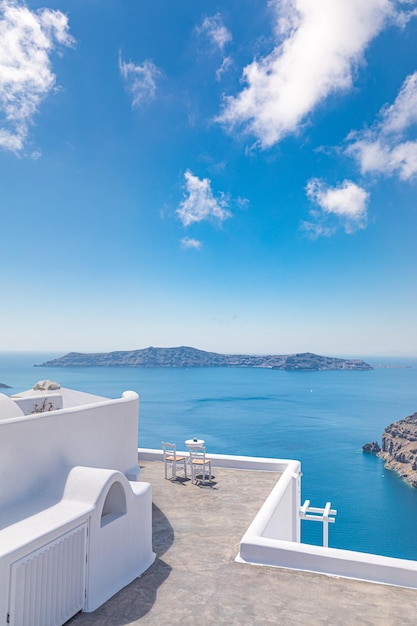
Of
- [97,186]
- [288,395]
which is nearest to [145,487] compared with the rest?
[97,186]

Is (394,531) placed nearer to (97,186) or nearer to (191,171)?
(191,171)

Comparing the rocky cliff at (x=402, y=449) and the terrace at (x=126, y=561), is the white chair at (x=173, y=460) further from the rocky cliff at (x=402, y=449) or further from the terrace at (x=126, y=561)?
the rocky cliff at (x=402, y=449)

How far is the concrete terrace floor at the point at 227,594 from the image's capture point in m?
4.53

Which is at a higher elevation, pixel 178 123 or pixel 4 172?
pixel 178 123

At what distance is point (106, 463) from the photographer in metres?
A: 7.38

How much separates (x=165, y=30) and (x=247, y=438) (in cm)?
5823

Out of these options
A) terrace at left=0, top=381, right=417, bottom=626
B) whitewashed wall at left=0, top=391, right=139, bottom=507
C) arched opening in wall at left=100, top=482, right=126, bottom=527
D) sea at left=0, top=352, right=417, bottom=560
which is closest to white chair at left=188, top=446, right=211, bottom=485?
sea at left=0, top=352, right=417, bottom=560

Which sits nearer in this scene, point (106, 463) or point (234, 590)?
point (234, 590)

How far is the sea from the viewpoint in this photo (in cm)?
4217

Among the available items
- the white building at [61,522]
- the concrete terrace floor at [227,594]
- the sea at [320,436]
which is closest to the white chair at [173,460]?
the sea at [320,436]

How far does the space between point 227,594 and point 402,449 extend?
63.6 m

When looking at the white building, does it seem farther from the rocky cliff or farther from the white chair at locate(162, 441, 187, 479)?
the rocky cliff

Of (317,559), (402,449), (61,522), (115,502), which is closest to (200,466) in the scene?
(317,559)

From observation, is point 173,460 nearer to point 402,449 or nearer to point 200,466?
point 200,466
